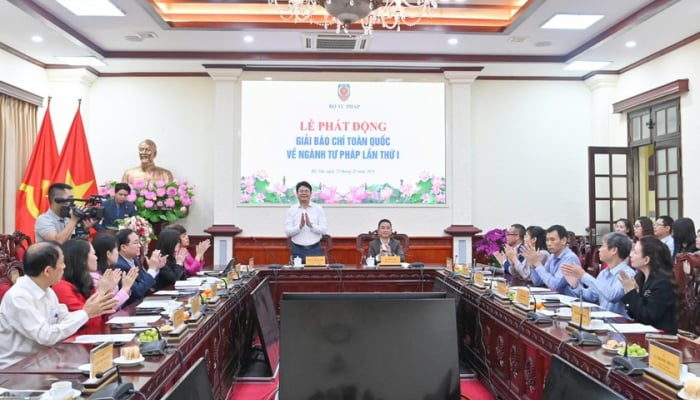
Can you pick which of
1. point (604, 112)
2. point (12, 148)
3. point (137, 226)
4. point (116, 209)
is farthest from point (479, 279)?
point (12, 148)

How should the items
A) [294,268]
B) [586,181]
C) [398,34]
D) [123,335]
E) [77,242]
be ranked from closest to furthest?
[123,335] < [77,242] < [294,268] < [398,34] < [586,181]

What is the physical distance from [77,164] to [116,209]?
1.04 m

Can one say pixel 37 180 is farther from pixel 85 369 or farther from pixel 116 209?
pixel 85 369

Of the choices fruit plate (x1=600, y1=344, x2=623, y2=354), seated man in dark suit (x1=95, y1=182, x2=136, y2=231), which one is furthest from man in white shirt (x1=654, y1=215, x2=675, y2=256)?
seated man in dark suit (x1=95, y1=182, x2=136, y2=231)

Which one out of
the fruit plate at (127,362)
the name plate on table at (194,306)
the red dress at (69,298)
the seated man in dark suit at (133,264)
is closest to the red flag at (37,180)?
the seated man in dark suit at (133,264)

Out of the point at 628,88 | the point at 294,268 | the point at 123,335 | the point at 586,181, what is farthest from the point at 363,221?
the point at 123,335

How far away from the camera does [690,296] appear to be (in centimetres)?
257

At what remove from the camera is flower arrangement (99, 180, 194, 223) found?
563 cm

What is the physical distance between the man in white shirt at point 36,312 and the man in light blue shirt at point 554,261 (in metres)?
2.60

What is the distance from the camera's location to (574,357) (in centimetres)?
174

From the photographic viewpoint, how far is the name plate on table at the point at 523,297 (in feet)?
7.95

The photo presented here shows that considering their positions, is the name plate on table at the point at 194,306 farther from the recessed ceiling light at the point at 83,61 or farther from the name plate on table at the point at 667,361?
the recessed ceiling light at the point at 83,61

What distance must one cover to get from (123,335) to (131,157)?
15.9ft

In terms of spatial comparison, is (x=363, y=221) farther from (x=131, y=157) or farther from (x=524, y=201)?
(x=131, y=157)
